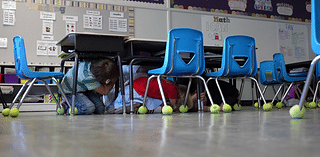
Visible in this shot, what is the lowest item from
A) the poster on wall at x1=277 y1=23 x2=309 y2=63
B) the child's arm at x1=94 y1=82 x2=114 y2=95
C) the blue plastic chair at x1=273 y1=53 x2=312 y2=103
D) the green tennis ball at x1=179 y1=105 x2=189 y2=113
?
the green tennis ball at x1=179 y1=105 x2=189 y2=113

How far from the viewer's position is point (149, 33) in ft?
18.9

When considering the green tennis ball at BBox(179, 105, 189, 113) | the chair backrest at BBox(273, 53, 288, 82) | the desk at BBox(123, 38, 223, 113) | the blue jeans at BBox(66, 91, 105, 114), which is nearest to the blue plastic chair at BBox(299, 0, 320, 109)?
the green tennis ball at BBox(179, 105, 189, 113)

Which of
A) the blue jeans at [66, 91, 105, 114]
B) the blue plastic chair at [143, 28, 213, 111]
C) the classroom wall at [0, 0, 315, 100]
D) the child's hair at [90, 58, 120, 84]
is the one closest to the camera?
the blue plastic chair at [143, 28, 213, 111]

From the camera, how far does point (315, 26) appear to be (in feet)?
4.93

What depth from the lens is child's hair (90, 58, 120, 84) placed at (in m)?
2.68

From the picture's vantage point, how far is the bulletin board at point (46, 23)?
491cm

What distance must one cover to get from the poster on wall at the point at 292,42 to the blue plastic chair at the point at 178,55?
469cm

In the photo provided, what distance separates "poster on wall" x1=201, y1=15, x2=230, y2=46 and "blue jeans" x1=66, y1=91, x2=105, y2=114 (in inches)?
141

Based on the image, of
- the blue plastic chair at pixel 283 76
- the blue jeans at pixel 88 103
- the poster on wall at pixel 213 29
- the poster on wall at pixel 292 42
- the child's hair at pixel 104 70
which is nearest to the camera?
the child's hair at pixel 104 70

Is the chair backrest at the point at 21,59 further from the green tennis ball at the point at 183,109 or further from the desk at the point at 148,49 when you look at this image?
the green tennis ball at the point at 183,109

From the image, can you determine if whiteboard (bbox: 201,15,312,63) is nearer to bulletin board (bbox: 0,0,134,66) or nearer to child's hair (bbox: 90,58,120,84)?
bulletin board (bbox: 0,0,134,66)

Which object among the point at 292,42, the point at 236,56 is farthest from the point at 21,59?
the point at 292,42

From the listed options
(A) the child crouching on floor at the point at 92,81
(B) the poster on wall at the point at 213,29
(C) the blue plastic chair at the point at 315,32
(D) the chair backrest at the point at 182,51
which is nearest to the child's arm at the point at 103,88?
(A) the child crouching on floor at the point at 92,81

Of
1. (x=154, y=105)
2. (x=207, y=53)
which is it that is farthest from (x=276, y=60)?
(x=154, y=105)
